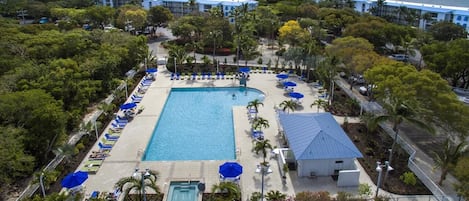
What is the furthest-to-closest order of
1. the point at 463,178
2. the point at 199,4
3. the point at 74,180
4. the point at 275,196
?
the point at 199,4 < the point at 275,196 < the point at 74,180 < the point at 463,178

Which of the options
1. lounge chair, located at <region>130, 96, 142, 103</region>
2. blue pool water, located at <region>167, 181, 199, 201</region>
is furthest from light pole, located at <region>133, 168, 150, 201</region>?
lounge chair, located at <region>130, 96, 142, 103</region>

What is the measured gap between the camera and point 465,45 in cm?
3428

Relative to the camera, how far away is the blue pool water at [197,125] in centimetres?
2384

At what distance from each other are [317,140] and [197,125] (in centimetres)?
1113

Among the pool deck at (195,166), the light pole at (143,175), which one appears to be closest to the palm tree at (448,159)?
the pool deck at (195,166)

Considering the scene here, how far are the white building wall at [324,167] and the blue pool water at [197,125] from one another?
16.1 ft

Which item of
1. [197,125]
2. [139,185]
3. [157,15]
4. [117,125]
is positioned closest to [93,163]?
[117,125]

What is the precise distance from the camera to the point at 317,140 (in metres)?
20.6

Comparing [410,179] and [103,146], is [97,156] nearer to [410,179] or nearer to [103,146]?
[103,146]

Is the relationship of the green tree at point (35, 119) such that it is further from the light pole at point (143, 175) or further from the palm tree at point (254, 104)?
the palm tree at point (254, 104)

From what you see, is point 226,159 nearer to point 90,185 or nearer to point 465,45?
point 90,185

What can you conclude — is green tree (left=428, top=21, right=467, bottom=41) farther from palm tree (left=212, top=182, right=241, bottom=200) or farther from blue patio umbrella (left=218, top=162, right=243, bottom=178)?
palm tree (left=212, top=182, right=241, bottom=200)

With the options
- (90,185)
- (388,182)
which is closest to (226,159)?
(90,185)

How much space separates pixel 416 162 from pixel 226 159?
11.9 metres
